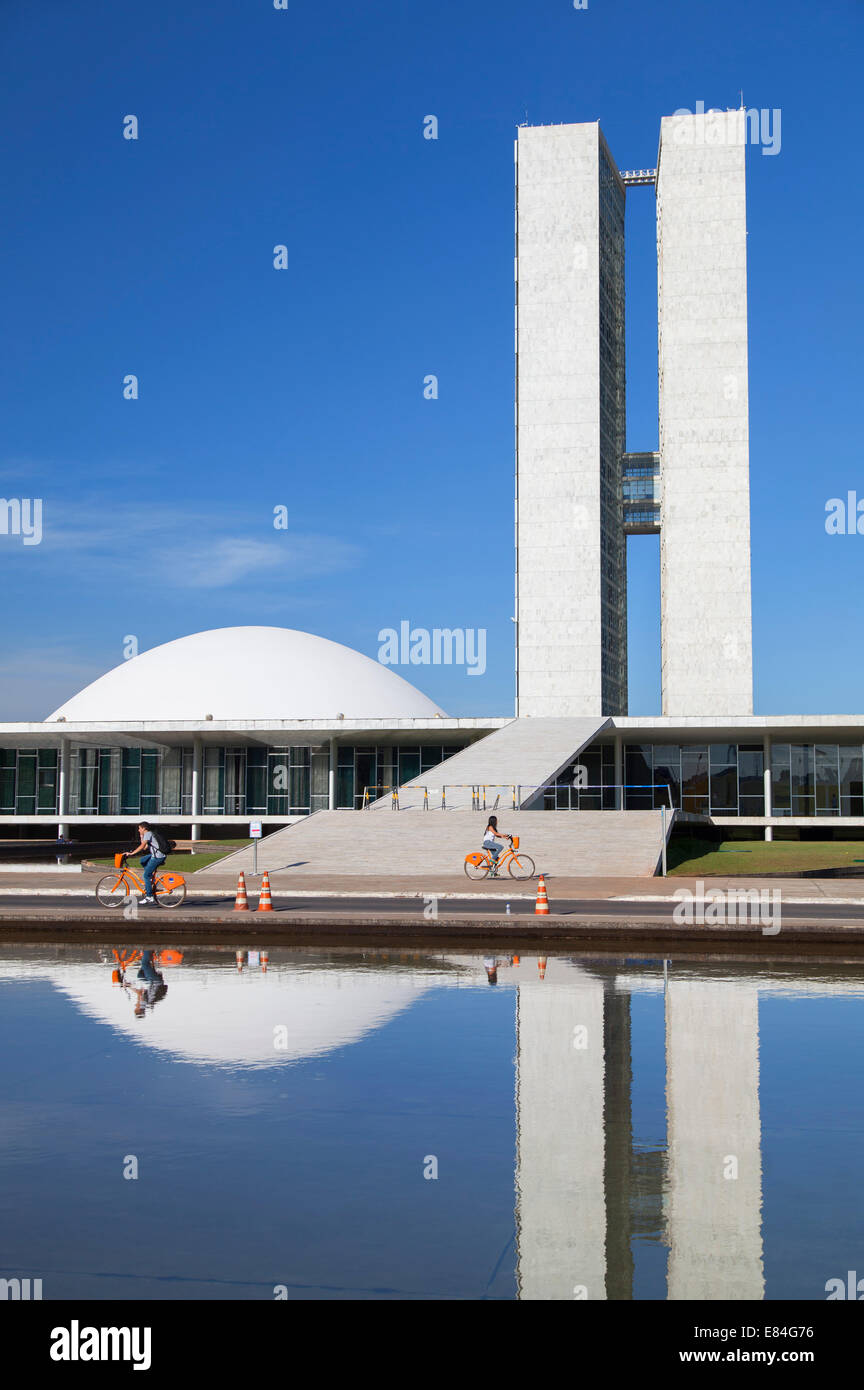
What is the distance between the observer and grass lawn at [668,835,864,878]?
33.2 m

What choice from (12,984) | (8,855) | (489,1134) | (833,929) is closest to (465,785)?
(8,855)

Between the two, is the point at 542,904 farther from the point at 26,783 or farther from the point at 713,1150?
the point at 26,783

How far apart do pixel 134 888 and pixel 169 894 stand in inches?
34.2

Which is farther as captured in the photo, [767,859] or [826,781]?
[826,781]

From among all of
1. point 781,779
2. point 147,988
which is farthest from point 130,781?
point 147,988

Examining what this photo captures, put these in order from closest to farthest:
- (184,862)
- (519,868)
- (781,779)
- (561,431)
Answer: (519,868) < (184,862) < (781,779) < (561,431)

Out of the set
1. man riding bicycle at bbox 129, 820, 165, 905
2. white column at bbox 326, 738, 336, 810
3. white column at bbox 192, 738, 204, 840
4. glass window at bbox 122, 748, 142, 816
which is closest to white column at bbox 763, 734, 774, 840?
white column at bbox 326, 738, 336, 810

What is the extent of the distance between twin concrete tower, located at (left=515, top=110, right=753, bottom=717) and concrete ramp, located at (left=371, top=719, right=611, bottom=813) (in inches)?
508

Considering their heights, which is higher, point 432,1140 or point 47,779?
point 47,779

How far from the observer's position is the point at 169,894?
23141 millimetres

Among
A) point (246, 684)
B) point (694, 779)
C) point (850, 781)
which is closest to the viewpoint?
point (850, 781)

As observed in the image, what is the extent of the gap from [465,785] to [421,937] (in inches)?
982
